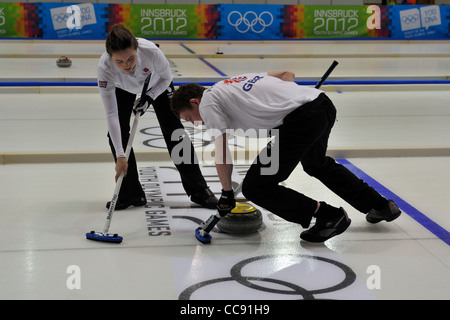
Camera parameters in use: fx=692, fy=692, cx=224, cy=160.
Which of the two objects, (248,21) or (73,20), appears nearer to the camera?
(73,20)

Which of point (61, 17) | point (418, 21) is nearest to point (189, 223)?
point (61, 17)

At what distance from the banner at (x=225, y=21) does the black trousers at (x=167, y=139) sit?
1288cm

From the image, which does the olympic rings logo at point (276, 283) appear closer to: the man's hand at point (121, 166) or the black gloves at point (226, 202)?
the black gloves at point (226, 202)

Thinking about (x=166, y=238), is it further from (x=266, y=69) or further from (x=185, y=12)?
(x=185, y=12)

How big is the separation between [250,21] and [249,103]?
14.2 meters

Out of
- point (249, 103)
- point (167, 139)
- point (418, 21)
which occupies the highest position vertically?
point (249, 103)

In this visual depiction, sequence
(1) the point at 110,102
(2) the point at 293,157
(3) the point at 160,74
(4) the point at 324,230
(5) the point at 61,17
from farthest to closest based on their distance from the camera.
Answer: (5) the point at 61,17 → (3) the point at 160,74 → (1) the point at 110,102 → (4) the point at 324,230 → (2) the point at 293,157

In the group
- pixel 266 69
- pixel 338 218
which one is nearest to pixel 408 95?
pixel 266 69

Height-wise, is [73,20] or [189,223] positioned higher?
[189,223]

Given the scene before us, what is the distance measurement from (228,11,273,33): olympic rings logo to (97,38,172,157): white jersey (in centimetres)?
1341

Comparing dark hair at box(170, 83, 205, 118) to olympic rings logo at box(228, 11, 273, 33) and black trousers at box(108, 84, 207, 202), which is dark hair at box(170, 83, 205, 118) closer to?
black trousers at box(108, 84, 207, 202)

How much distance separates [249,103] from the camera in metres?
3.61

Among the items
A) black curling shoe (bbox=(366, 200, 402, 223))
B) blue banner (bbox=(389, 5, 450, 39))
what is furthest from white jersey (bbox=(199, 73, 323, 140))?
blue banner (bbox=(389, 5, 450, 39))

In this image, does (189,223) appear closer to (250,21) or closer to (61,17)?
(61,17)
